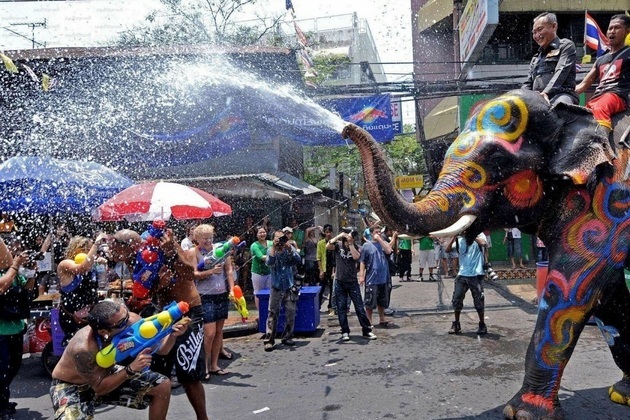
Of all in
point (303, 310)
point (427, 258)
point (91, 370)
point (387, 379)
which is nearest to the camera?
point (91, 370)

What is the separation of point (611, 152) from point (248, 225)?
987 centimetres

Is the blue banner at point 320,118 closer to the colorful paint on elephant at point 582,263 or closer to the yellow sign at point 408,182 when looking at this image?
the yellow sign at point 408,182

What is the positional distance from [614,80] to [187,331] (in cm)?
402

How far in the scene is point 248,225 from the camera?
42.5 feet

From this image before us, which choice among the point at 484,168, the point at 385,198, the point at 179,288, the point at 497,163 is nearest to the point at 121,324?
the point at 179,288

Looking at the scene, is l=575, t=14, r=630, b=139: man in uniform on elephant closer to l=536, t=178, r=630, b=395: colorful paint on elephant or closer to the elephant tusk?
l=536, t=178, r=630, b=395: colorful paint on elephant

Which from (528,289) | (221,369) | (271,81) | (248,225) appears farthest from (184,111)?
(528,289)

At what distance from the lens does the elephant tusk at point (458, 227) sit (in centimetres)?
369

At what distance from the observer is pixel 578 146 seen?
3863 mm

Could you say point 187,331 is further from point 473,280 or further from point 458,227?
point 473,280

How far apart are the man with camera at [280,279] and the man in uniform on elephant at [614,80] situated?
4.54 meters

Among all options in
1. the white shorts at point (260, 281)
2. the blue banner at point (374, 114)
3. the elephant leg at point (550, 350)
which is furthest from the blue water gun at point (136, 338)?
the blue banner at point (374, 114)

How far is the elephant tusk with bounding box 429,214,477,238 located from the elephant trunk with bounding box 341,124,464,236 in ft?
0.30

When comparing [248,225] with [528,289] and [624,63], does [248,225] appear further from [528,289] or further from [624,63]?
[624,63]
